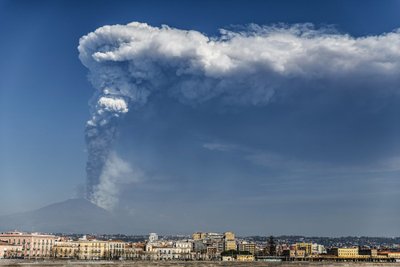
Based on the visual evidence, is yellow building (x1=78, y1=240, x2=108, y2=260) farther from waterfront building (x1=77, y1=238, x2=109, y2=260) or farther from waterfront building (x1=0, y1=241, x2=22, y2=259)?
waterfront building (x1=0, y1=241, x2=22, y2=259)

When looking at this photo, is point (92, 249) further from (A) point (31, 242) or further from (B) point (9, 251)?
(B) point (9, 251)

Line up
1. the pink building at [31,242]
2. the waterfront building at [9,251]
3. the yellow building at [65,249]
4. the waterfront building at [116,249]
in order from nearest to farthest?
1. the waterfront building at [9,251]
2. the pink building at [31,242]
3. the yellow building at [65,249]
4. the waterfront building at [116,249]

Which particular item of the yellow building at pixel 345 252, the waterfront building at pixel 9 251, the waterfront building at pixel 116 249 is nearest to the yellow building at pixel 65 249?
the waterfront building at pixel 116 249

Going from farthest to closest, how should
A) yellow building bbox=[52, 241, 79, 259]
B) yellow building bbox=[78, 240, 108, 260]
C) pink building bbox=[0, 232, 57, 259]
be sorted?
yellow building bbox=[78, 240, 108, 260] < yellow building bbox=[52, 241, 79, 259] < pink building bbox=[0, 232, 57, 259]

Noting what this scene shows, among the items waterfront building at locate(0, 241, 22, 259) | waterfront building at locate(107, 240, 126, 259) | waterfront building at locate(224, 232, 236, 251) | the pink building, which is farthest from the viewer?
waterfront building at locate(224, 232, 236, 251)

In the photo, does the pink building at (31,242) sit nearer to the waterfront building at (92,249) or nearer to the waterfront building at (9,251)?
the waterfront building at (9,251)

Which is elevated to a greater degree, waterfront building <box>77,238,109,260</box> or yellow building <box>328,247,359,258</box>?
waterfront building <box>77,238,109,260</box>

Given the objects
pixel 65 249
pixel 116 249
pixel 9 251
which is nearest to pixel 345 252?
pixel 116 249

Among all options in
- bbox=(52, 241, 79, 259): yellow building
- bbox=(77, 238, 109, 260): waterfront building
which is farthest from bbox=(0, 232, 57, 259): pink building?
bbox=(77, 238, 109, 260): waterfront building

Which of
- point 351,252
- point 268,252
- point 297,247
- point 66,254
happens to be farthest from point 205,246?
point 66,254

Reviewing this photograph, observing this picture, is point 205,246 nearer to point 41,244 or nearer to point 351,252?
point 351,252

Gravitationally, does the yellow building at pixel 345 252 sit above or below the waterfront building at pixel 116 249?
below
